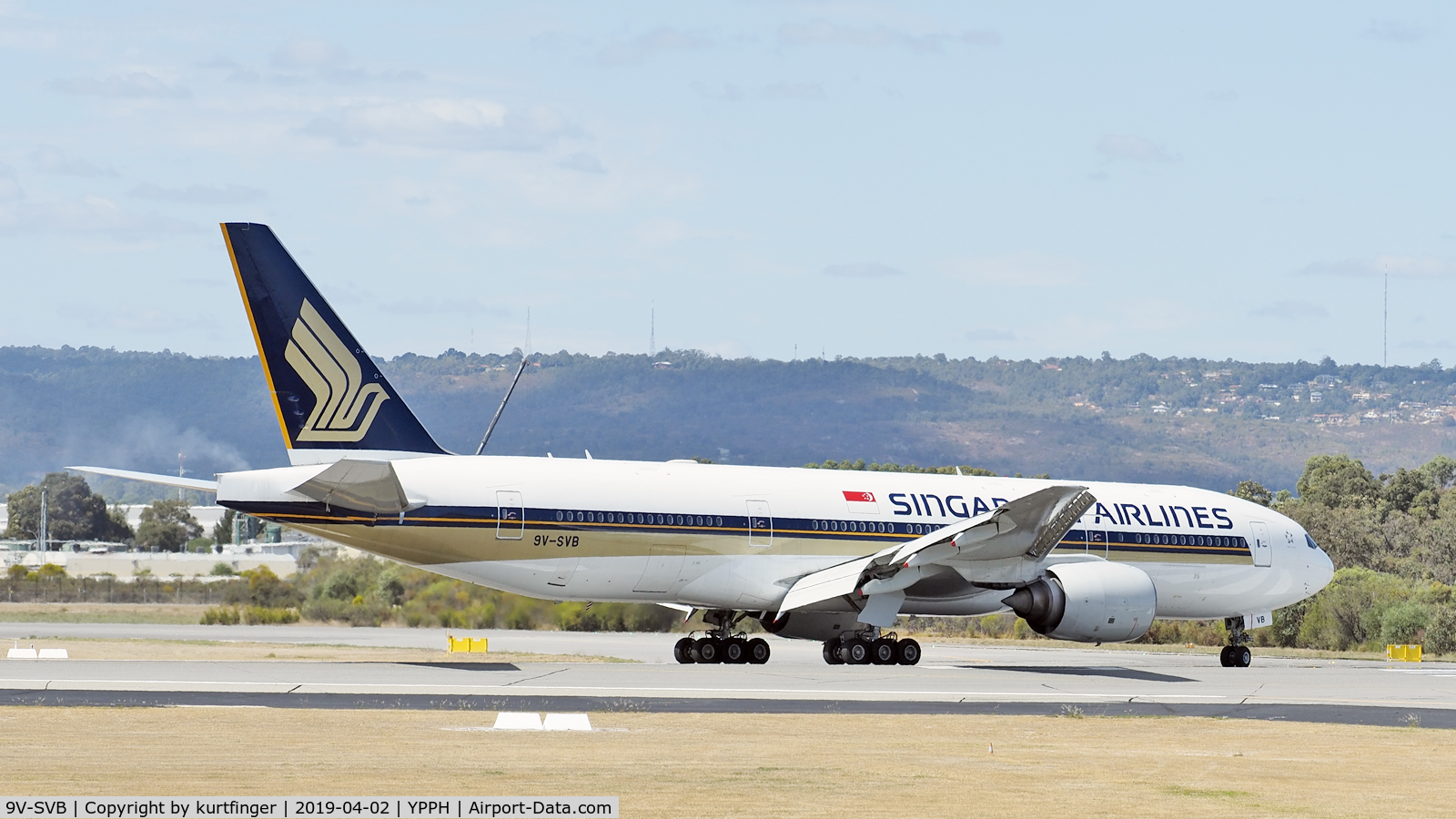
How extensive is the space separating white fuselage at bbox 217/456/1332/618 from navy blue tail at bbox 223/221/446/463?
0.77m

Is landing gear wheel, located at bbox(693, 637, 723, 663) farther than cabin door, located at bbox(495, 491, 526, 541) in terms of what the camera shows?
Yes

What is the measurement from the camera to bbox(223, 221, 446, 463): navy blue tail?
27688 mm

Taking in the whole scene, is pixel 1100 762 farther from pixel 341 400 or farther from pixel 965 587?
pixel 341 400

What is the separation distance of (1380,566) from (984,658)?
32298mm

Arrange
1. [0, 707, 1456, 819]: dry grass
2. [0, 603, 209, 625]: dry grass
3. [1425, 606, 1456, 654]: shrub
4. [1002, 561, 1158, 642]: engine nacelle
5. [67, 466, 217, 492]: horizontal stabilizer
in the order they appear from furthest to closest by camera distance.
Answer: [0, 603, 209, 625]: dry grass → [1425, 606, 1456, 654]: shrub → [1002, 561, 1158, 642]: engine nacelle → [67, 466, 217, 492]: horizontal stabilizer → [0, 707, 1456, 819]: dry grass

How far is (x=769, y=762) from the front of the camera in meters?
16.5

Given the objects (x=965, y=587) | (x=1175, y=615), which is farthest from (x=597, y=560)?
(x=1175, y=615)

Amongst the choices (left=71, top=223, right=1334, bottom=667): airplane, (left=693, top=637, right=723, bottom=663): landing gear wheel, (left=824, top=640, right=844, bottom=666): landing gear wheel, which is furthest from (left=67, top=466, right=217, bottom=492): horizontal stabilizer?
(left=824, top=640, right=844, bottom=666): landing gear wheel

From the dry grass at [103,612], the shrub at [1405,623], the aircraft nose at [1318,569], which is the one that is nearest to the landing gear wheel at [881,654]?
the aircraft nose at [1318,569]

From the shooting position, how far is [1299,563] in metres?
35.6

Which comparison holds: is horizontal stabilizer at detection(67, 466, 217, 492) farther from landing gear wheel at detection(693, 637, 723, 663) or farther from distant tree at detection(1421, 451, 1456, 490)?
distant tree at detection(1421, 451, 1456, 490)

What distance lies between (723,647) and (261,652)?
920 centimetres
